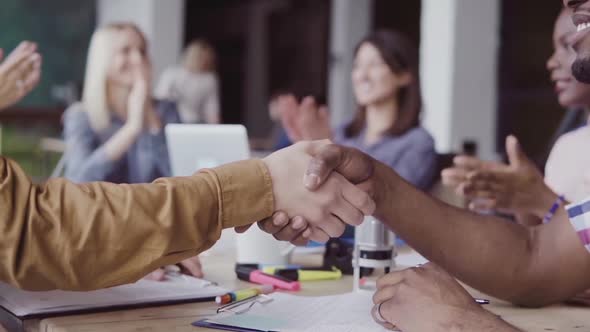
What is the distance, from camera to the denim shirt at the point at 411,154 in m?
2.83

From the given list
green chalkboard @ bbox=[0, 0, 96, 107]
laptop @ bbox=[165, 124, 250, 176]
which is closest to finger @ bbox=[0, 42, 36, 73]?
laptop @ bbox=[165, 124, 250, 176]

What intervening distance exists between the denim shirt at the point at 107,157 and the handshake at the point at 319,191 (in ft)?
6.33

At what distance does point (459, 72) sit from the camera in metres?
5.14

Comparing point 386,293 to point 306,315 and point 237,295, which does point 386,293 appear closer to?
point 306,315

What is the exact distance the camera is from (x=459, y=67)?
203 inches

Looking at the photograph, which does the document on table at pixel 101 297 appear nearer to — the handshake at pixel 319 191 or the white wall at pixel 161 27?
the handshake at pixel 319 191

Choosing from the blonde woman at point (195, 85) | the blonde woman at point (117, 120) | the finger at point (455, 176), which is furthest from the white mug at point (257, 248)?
the blonde woman at point (195, 85)

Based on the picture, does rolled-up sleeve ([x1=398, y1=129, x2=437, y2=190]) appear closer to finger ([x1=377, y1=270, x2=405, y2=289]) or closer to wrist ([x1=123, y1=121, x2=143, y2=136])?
wrist ([x1=123, y1=121, x2=143, y2=136])

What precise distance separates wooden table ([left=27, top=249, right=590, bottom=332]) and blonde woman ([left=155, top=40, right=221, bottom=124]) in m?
5.67

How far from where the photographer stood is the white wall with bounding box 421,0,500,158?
16.8 ft

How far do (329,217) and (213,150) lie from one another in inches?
27.1

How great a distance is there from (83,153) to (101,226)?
2322 mm

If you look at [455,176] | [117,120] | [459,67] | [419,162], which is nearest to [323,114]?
[419,162]

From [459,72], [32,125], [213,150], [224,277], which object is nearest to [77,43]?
[32,125]
